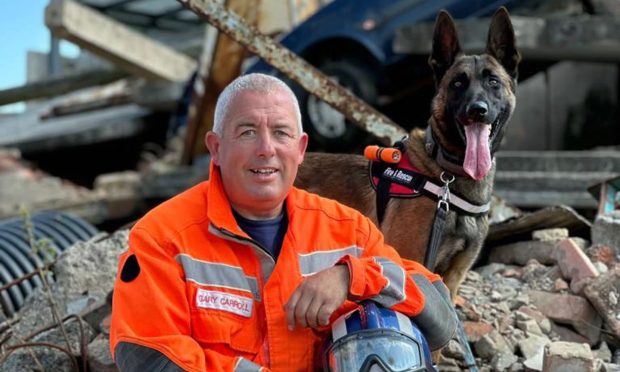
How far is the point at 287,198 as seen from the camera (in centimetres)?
258

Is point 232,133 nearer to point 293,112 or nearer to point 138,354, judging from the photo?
point 293,112

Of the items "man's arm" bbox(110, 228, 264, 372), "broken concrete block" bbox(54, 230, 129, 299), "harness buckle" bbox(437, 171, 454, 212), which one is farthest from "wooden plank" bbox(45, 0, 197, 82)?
"man's arm" bbox(110, 228, 264, 372)

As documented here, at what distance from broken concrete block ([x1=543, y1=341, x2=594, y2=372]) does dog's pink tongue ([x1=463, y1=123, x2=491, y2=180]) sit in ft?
2.60

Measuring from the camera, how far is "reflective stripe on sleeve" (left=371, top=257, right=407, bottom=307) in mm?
2379

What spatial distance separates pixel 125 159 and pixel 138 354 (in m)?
11.0

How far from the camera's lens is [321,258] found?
2492mm

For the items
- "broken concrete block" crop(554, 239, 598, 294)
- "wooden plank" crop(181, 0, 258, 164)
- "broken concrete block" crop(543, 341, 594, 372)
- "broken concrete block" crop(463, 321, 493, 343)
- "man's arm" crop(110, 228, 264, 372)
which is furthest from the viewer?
"wooden plank" crop(181, 0, 258, 164)

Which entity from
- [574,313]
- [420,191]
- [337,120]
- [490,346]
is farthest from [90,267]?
[337,120]

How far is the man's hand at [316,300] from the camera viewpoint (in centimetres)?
224

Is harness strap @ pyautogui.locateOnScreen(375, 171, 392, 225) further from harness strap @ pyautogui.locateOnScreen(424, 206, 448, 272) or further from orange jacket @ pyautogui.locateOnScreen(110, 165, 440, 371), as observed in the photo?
orange jacket @ pyautogui.locateOnScreen(110, 165, 440, 371)

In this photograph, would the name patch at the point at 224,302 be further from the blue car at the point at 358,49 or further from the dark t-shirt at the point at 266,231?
the blue car at the point at 358,49

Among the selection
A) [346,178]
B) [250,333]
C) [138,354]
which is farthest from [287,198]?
[346,178]

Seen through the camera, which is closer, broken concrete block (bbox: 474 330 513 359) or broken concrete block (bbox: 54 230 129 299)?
broken concrete block (bbox: 474 330 513 359)

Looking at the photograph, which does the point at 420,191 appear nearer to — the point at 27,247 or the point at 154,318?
the point at 154,318
